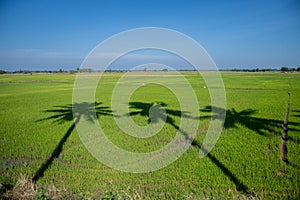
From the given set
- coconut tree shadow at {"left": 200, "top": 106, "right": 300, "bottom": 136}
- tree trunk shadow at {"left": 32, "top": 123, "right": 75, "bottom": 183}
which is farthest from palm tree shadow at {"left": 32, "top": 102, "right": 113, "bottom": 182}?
coconut tree shadow at {"left": 200, "top": 106, "right": 300, "bottom": 136}

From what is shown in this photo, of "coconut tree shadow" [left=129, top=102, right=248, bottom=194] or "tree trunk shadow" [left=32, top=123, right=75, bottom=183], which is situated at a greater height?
"coconut tree shadow" [left=129, top=102, right=248, bottom=194]

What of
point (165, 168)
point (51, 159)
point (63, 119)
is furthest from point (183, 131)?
point (63, 119)

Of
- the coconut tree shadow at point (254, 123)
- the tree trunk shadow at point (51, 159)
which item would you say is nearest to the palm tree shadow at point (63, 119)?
the tree trunk shadow at point (51, 159)

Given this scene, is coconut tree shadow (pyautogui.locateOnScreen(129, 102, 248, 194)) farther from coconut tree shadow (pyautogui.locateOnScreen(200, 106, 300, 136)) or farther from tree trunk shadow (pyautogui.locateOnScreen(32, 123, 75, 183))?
tree trunk shadow (pyautogui.locateOnScreen(32, 123, 75, 183))

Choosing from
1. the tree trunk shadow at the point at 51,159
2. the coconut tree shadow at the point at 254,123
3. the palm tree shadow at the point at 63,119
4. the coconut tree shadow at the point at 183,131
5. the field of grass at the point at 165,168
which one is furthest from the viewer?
the coconut tree shadow at the point at 254,123

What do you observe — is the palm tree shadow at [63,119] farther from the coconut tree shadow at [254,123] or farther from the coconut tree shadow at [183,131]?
the coconut tree shadow at [254,123]

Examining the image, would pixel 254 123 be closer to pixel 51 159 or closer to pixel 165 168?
pixel 165 168

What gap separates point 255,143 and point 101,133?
567 centimetres

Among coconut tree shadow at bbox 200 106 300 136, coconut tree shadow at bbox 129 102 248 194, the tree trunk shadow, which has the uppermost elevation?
coconut tree shadow at bbox 200 106 300 136

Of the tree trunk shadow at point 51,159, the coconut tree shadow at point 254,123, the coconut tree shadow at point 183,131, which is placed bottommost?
the tree trunk shadow at point 51,159

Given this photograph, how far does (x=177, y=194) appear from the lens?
405 centimetres

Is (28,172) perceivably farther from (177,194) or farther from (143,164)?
(177,194)

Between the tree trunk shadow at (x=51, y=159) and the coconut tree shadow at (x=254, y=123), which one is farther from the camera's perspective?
the coconut tree shadow at (x=254, y=123)

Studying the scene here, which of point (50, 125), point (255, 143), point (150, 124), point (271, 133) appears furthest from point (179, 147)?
point (50, 125)
